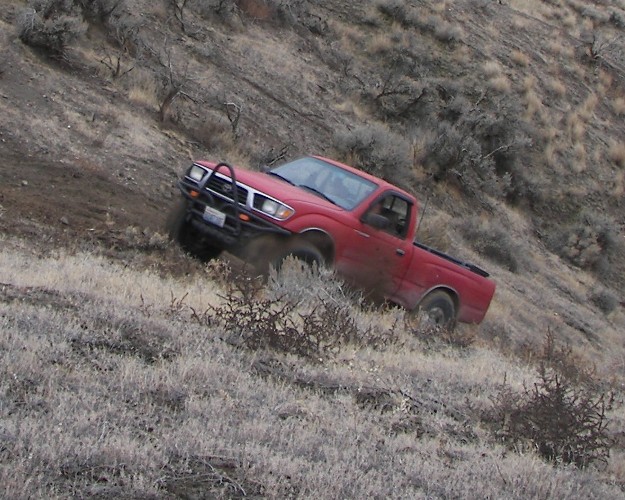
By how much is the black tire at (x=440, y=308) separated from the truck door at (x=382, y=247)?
583mm

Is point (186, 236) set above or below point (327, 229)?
below

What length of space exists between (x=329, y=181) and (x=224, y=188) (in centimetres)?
158

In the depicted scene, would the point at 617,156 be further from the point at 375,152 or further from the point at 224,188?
the point at 224,188

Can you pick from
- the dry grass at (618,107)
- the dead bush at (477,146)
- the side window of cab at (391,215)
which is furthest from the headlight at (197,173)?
the dry grass at (618,107)

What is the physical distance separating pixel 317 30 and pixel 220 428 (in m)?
21.0

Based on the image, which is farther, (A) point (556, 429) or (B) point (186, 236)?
(B) point (186, 236)

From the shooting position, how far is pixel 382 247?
36.2ft

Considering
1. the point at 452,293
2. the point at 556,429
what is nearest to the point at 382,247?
the point at 452,293

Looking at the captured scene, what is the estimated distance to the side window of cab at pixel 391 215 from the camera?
35.2 feet

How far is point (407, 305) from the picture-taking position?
11602 mm

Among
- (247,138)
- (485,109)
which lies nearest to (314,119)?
(247,138)

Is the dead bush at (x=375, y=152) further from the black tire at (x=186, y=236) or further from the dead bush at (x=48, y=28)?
the black tire at (x=186, y=236)

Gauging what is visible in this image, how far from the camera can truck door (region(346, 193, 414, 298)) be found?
10.7 metres

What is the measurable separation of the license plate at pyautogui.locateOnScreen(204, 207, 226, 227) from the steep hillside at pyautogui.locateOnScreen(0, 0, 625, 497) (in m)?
0.60
